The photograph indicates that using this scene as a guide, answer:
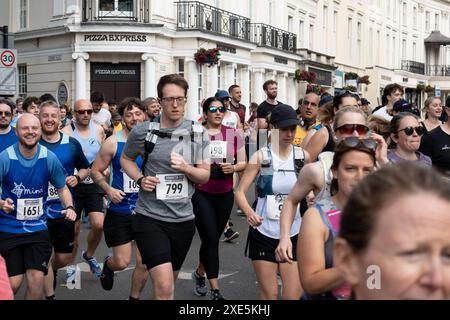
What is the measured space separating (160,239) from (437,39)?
69728 mm

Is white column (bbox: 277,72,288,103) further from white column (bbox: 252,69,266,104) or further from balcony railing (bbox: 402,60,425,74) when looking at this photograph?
balcony railing (bbox: 402,60,425,74)

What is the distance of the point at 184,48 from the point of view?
1222 inches

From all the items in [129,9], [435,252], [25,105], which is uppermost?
[129,9]

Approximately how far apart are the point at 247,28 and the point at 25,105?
2560 cm

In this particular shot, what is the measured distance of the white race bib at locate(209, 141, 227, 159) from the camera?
340 inches

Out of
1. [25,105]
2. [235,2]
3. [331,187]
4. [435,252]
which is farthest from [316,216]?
[235,2]

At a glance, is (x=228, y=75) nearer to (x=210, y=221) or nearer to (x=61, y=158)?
(x=210, y=221)

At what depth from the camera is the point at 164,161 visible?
5996mm

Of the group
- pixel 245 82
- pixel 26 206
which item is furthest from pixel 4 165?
pixel 245 82

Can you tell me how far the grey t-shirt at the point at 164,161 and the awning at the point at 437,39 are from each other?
225 ft

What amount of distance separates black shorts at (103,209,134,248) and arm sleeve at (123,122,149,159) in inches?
64.9

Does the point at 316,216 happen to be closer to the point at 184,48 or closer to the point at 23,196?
the point at 23,196

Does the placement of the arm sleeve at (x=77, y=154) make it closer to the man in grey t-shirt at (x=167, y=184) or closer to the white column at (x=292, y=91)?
the man in grey t-shirt at (x=167, y=184)

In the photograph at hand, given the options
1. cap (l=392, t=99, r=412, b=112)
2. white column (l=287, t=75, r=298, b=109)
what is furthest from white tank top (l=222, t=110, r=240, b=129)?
white column (l=287, t=75, r=298, b=109)
